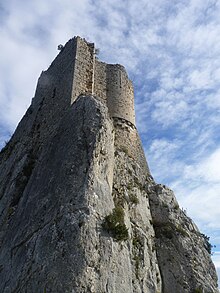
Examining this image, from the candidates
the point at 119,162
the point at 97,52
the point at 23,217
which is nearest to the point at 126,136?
the point at 119,162

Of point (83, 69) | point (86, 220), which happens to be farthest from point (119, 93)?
point (86, 220)

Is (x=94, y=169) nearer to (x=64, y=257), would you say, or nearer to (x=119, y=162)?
(x=64, y=257)

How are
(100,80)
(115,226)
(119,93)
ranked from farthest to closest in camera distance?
(119,93)
(100,80)
(115,226)

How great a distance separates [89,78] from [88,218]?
8.67 meters

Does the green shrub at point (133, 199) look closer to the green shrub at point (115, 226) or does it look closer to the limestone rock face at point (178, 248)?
the limestone rock face at point (178, 248)

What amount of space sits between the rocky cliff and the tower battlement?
83cm

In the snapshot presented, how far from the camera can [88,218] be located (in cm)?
1000

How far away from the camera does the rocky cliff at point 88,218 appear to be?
30.6ft

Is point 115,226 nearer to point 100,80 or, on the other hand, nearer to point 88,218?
point 88,218

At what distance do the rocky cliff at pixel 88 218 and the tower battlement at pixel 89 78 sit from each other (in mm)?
825

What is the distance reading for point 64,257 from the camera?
9.06m

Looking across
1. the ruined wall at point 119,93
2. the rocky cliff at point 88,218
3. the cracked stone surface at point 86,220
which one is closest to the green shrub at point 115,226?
the rocky cliff at point 88,218

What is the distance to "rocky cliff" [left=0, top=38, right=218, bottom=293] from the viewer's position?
367 inches

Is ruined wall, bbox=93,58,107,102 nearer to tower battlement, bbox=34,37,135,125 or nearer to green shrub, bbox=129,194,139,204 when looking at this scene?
tower battlement, bbox=34,37,135,125
